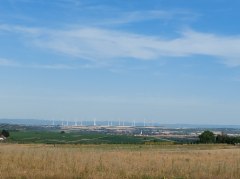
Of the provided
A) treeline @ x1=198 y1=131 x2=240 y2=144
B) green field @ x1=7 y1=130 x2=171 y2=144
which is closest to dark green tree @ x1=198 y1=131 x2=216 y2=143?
treeline @ x1=198 y1=131 x2=240 y2=144

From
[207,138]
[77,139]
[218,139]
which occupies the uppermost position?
[207,138]

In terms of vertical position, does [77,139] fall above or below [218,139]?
below

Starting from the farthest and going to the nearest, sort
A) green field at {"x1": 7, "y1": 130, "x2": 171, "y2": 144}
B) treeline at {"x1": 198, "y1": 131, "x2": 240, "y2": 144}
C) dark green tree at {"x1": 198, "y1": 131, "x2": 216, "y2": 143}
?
dark green tree at {"x1": 198, "y1": 131, "x2": 216, "y2": 143} → treeline at {"x1": 198, "y1": 131, "x2": 240, "y2": 144} → green field at {"x1": 7, "y1": 130, "x2": 171, "y2": 144}

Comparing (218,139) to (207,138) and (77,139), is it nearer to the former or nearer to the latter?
(207,138)

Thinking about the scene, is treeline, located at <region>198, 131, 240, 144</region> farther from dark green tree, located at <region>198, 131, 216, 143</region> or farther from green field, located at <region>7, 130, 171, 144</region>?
green field, located at <region>7, 130, 171, 144</region>

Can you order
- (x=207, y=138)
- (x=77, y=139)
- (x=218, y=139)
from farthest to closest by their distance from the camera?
(x=77, y=139) < (x=207, y=138) < (x=218, y=139)

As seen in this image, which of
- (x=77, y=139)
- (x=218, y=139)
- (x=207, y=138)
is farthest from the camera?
(x=77, y=139)

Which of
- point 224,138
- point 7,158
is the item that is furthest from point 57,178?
point 224,138

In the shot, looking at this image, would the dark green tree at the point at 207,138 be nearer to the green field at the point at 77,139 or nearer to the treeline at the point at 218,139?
the treeline at the point at 218,139

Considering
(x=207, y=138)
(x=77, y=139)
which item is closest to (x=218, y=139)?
(x=207, y=138)

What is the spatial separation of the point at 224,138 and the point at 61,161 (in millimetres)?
81774

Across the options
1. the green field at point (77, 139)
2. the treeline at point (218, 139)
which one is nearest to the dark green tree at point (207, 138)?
the treeline at point (218, 139)

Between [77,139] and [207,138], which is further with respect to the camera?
[77,139]

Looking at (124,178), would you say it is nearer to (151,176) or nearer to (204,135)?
(151,176)
